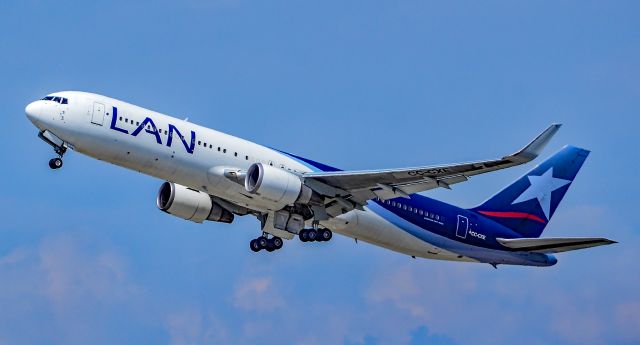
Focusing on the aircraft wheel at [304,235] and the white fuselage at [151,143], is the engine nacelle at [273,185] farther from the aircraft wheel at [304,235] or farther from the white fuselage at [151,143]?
the aircraft wheel at [304,235]

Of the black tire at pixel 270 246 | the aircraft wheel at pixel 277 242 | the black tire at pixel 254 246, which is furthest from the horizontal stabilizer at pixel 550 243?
the black tire at pixel 254 246

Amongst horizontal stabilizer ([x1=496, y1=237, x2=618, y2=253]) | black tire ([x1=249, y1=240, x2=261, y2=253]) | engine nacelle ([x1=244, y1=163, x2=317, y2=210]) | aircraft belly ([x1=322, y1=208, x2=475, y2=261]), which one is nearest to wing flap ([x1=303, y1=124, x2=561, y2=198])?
engine nacelle ([x1=244, y1=163, x2=317, y2=210])

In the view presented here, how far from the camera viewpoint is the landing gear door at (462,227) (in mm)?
58625

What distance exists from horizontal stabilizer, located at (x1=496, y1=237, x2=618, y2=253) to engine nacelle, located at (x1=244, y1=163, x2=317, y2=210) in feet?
40.1

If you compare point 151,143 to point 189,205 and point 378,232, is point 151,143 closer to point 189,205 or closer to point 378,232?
point 189,205

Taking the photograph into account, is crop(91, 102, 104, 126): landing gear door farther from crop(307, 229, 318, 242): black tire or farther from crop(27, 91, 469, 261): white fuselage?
crop(307, 229, 318, 242): black tire

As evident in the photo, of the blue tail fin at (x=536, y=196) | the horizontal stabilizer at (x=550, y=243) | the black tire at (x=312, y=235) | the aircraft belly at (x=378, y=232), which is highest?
the blue tail fin at (x=536, y=196)

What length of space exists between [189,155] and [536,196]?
69.5 ft

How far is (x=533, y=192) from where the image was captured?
2510 inches

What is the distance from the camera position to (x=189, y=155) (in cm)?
5097

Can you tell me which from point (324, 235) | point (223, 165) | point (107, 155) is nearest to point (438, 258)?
point (324, 235)

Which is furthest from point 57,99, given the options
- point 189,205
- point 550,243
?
point 550,243

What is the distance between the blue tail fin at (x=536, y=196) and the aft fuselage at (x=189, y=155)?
5876 millimetres

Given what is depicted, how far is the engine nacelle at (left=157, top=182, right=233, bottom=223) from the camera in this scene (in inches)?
2254
